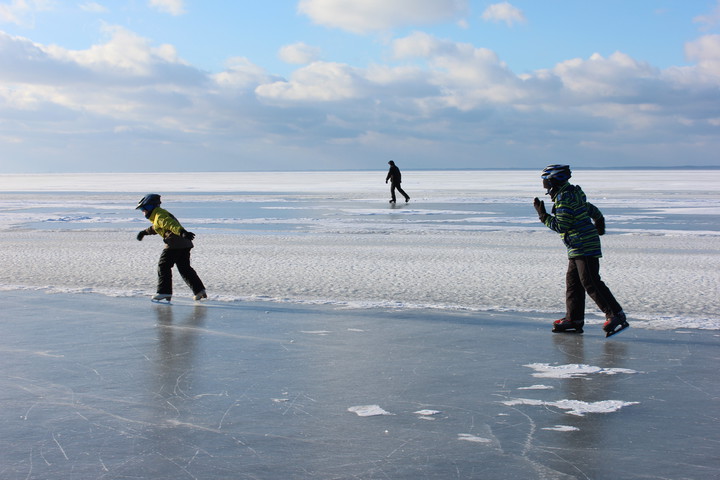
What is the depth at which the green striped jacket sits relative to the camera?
6.40 m

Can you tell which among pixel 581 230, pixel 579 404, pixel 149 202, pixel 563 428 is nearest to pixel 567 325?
pixel 581 230

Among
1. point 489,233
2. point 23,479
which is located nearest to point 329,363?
point 23,479

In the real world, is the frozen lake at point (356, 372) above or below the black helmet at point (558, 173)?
below

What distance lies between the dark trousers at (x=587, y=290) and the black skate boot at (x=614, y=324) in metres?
0.05

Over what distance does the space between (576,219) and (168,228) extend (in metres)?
4.34

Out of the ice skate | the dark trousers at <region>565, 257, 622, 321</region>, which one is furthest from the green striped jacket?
the ice skate

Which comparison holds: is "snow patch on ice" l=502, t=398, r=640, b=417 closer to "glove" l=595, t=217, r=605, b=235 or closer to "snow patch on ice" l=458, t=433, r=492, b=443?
"snow patch on ice" l=458, t=433, r=492, b=443

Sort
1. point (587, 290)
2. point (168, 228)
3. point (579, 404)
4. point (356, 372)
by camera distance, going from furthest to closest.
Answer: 1. point (168, 228)
2. point (587, 290)
3. point (356, 372)
4. point (579, 404)

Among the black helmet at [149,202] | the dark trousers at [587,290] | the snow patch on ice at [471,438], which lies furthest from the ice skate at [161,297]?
the snow patch on ice at [471,438]

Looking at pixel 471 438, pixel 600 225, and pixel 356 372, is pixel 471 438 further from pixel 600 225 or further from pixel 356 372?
pixel 600 225

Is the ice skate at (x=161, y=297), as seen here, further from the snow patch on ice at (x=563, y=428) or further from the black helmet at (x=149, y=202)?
the snow patch on ice at (x=563, y=428)

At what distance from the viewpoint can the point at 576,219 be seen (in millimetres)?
6441

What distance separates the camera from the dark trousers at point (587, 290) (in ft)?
21.2

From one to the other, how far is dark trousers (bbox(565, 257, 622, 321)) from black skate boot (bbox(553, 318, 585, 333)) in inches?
1.4
